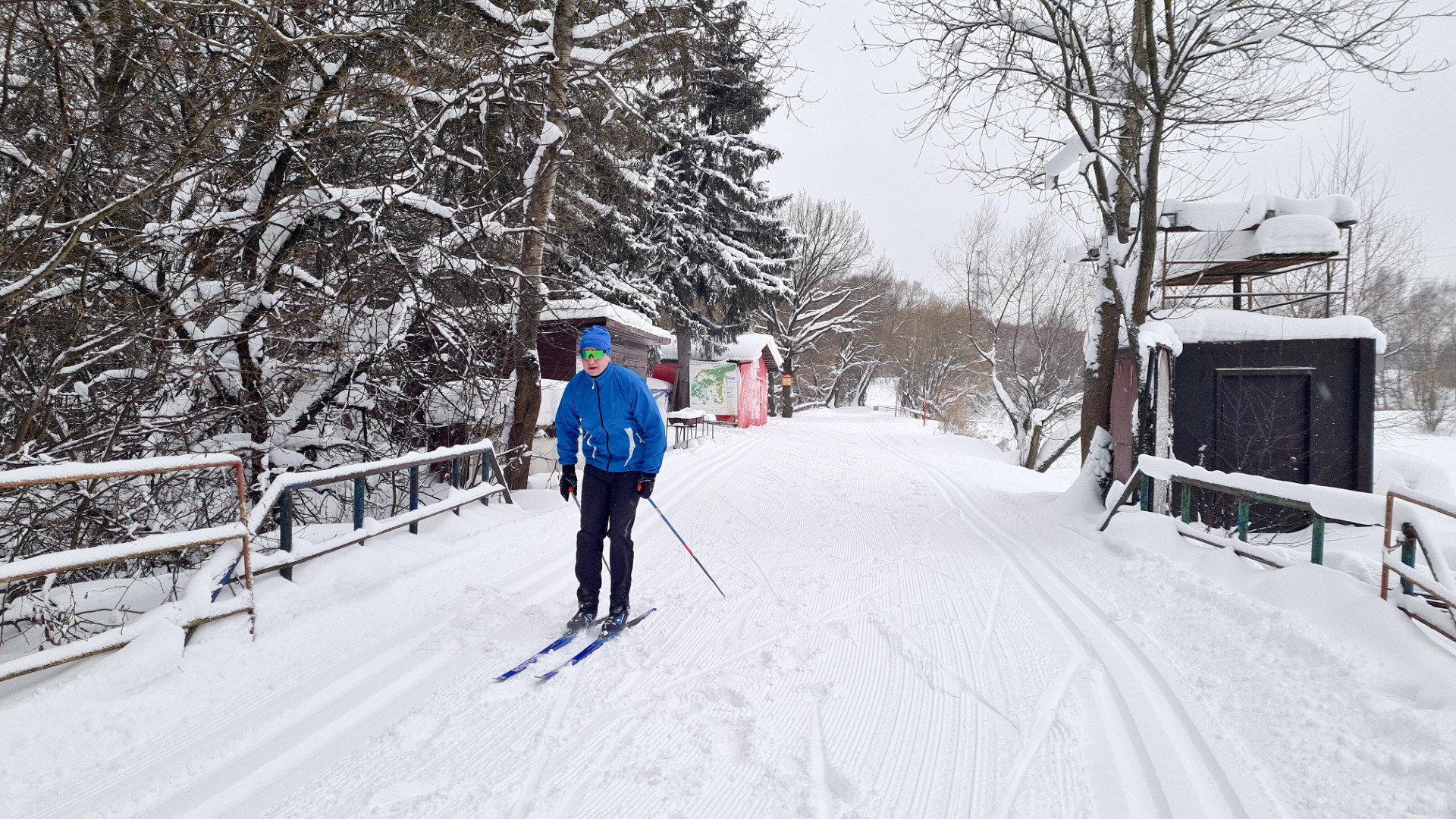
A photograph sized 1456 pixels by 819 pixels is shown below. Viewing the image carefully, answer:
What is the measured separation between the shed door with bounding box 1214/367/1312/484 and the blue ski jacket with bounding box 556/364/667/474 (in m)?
8.01

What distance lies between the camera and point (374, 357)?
6.05 meters

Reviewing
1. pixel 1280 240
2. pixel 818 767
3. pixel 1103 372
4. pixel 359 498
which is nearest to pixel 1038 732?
pixel 818 767

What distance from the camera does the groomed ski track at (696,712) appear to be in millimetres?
2311

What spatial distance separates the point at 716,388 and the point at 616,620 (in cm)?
2096

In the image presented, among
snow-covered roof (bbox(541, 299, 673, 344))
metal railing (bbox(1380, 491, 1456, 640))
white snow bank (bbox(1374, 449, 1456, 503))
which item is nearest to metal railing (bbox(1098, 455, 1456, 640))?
metal railing (bbox(1380, 491, 1456, 640))

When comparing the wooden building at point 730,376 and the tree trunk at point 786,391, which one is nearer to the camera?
the wooden building at point 730,376

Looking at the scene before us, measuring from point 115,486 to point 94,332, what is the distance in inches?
51.3

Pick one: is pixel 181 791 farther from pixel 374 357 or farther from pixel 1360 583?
pixel 1360 583

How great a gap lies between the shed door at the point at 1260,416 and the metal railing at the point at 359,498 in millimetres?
9069

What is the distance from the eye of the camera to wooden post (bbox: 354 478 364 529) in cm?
449

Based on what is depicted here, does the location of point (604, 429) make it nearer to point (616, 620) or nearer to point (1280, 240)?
point (616, 620)

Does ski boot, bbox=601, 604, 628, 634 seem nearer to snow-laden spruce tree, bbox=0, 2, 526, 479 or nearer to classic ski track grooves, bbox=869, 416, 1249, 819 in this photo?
classic ski track grooves, bbox=869, 416, 1249, 819

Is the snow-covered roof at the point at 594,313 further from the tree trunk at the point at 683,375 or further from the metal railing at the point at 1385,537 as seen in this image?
the tree trunk at the point at 683,375

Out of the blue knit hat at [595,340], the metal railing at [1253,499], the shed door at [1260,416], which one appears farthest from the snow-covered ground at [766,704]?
the shed door at [1260,416]
